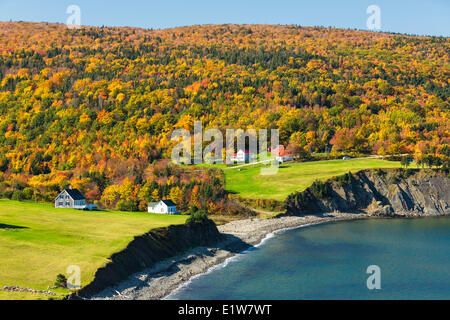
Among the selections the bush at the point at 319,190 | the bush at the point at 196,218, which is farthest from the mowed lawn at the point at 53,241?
the bush at the point at 319,190

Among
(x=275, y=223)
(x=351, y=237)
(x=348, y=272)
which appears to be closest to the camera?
A: (x=348, y=272)

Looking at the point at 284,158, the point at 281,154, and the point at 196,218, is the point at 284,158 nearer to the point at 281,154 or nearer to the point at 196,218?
the point at 281,154

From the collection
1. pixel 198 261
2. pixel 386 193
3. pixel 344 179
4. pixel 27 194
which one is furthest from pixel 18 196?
pixel 386 193
